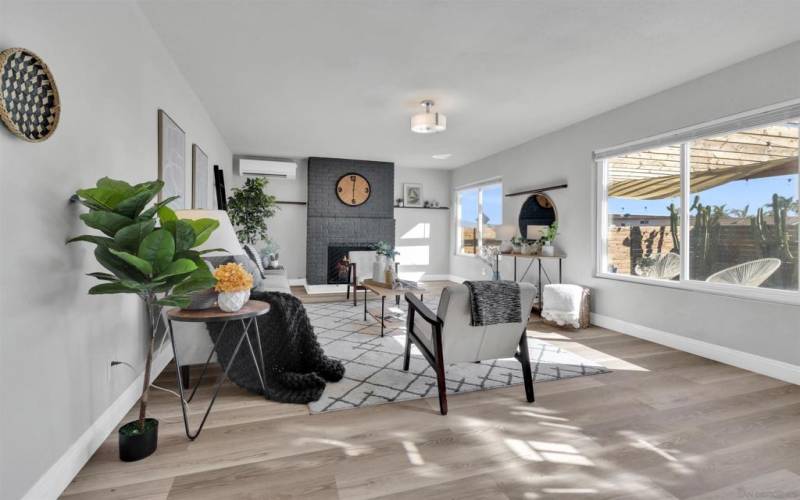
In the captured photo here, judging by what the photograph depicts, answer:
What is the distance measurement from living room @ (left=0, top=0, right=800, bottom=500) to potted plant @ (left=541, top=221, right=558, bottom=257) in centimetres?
4

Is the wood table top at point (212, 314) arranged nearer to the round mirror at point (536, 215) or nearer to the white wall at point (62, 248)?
the white wall at point (62, 248)

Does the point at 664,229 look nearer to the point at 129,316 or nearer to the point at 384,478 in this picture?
the point at 384,478

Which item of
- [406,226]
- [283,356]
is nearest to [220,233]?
[283,356]

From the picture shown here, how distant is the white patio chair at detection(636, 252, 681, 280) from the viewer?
3.90 m

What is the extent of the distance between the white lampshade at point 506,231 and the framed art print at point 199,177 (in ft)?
13.0

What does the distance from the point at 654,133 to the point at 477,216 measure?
4085 millimetres

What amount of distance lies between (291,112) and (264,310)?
126 inches

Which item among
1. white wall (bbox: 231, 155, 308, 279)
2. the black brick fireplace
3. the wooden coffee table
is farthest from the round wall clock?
the wooden coffee table

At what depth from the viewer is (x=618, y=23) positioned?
266cm

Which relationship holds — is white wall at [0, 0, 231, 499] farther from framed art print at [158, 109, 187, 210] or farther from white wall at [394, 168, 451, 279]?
white wall at [394, 168, 451, 279]

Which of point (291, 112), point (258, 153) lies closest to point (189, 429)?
point (291, 112)

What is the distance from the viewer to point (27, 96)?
4.63 ft

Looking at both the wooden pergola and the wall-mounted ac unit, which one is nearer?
the wooden pergola

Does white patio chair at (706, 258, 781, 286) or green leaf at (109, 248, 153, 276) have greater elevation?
green leaf at (109, 248, 153, 276)
